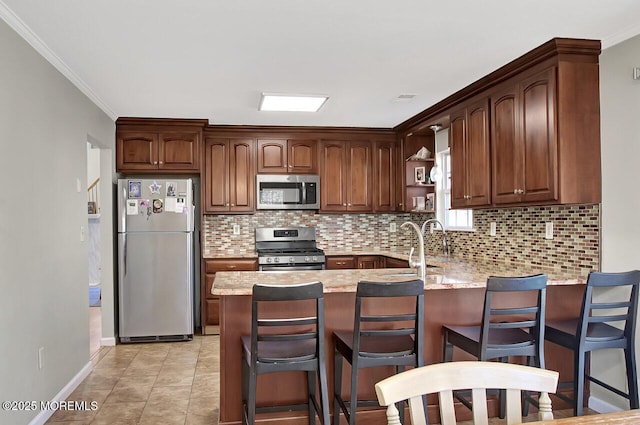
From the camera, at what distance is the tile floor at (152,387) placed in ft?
10.3

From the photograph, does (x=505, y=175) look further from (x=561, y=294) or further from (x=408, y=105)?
(x=408, y=105)

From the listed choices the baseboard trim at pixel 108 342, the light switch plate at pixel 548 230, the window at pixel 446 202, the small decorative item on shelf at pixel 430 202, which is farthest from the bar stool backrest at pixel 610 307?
the baseboard trim at pixel 108 342

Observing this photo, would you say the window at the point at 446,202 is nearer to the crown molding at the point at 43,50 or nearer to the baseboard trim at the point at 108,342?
the crown molding at the point at 43,50

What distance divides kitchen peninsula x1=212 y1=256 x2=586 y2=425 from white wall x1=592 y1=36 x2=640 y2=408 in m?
0.26

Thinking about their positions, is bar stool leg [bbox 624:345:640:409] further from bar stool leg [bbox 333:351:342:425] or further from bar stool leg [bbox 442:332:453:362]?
bar stool leg [bbox 333:351:342:425]

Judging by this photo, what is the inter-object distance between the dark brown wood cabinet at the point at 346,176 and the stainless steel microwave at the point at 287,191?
0.11 m

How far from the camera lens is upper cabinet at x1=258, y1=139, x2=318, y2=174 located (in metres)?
5.68

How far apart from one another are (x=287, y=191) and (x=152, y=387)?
8.83ft

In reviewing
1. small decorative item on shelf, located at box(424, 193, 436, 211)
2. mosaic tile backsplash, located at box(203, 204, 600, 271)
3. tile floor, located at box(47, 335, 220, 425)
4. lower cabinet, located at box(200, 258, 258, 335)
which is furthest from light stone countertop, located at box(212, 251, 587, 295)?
lower cabinet, located at box(200, 258, 258, 335)

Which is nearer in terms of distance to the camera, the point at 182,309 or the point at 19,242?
the point at 19,242

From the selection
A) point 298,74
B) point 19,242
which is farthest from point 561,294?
point 19,242

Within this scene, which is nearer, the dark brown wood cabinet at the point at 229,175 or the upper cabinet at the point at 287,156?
the dark brown wood cabinet at the point at 229,175

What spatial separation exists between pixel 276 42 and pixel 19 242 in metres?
1.86

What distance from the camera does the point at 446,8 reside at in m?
2.54
